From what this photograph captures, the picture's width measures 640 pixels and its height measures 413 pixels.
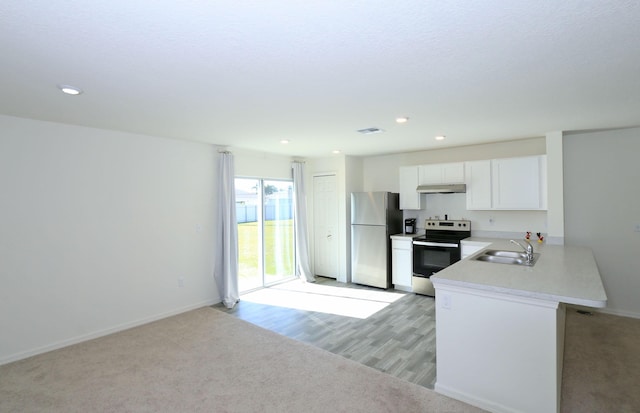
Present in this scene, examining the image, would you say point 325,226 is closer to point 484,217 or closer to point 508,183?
point 484,217

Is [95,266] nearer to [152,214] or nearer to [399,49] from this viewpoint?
[152,214]

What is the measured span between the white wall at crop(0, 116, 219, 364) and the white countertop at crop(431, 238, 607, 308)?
368cm

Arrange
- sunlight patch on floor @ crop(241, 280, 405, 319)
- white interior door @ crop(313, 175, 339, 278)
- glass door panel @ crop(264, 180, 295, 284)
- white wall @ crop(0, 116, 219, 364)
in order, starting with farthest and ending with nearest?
white interior door @ crop(313, 175, 339, 278) → glass door panel @ crop(264, 180, 295, 284) → sunlight patch on floor @ crop(241, 280, 405, 319) → white wall @ crop(0, 116, 219, 364)

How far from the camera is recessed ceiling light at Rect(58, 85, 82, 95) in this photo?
8.14 ft

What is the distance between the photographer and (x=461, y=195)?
550cm

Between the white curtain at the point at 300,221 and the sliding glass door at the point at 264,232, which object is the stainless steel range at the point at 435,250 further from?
the sliding glass door at the point at 264,232

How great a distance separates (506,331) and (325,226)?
4.41 m

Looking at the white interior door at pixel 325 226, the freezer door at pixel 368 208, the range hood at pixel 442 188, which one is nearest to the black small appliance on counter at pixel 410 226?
the freezer door at pixel 368 208

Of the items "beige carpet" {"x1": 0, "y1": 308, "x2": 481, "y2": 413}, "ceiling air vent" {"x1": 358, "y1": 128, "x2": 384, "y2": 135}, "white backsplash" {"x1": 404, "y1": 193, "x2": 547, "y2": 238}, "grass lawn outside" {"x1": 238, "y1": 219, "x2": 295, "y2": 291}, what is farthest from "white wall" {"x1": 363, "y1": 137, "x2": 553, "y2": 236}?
"beige carpet" {"x1": 0, "y1": 308, "x2": 481, "y2": 413}

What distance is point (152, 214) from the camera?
4.45 m

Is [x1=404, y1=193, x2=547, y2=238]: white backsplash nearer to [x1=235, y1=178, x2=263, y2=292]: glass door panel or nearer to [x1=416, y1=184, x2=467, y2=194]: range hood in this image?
[x1=416, y1=184, x2=467, y2=194]: range hood

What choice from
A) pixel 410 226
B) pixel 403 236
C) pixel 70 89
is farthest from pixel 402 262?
pixel 70 89

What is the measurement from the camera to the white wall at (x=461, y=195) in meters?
4.92

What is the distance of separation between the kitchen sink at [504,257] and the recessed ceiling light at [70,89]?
13.4 feet
